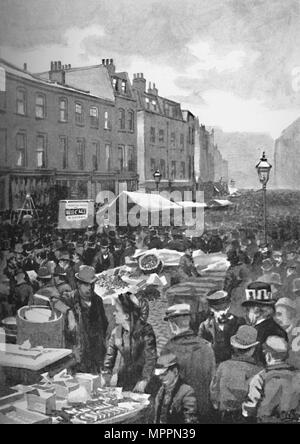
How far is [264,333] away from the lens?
4180mm

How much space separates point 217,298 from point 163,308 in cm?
42

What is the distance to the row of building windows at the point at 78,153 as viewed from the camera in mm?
4414

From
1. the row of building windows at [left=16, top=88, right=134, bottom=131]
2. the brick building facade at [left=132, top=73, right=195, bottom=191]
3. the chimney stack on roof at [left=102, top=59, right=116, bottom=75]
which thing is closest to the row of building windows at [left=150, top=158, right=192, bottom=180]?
the brick building facade at [left=132, top=73, right=195, bottom=191]

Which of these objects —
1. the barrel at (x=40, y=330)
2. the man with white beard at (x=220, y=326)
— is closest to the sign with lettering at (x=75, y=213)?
the barrel at (x=40, y=330)

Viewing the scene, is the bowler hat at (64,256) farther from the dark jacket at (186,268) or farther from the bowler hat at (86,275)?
the dark jacket at (186,268)

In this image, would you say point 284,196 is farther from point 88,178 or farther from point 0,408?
point 0,408

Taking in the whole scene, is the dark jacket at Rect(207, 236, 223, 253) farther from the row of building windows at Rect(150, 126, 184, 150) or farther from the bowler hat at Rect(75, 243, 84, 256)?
the bowler hat at Rect(75, 243, 84, 256)

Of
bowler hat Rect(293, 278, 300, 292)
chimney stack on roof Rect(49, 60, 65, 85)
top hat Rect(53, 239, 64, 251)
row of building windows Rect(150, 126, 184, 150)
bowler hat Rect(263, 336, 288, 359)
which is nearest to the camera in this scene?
bowler hat Rect(263, 336, 288, 359)

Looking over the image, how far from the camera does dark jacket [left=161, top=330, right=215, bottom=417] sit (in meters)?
4.17

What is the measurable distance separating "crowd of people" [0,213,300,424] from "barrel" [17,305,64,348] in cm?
6

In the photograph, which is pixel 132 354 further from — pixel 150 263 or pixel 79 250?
pixel 79 250

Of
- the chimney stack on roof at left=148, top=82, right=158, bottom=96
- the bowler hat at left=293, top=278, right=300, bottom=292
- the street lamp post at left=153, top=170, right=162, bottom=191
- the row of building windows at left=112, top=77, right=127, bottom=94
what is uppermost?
the row of building windows at left=112, top=77, right=127, bottom=94

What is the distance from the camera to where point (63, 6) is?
171 inches

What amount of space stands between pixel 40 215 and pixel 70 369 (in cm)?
123
